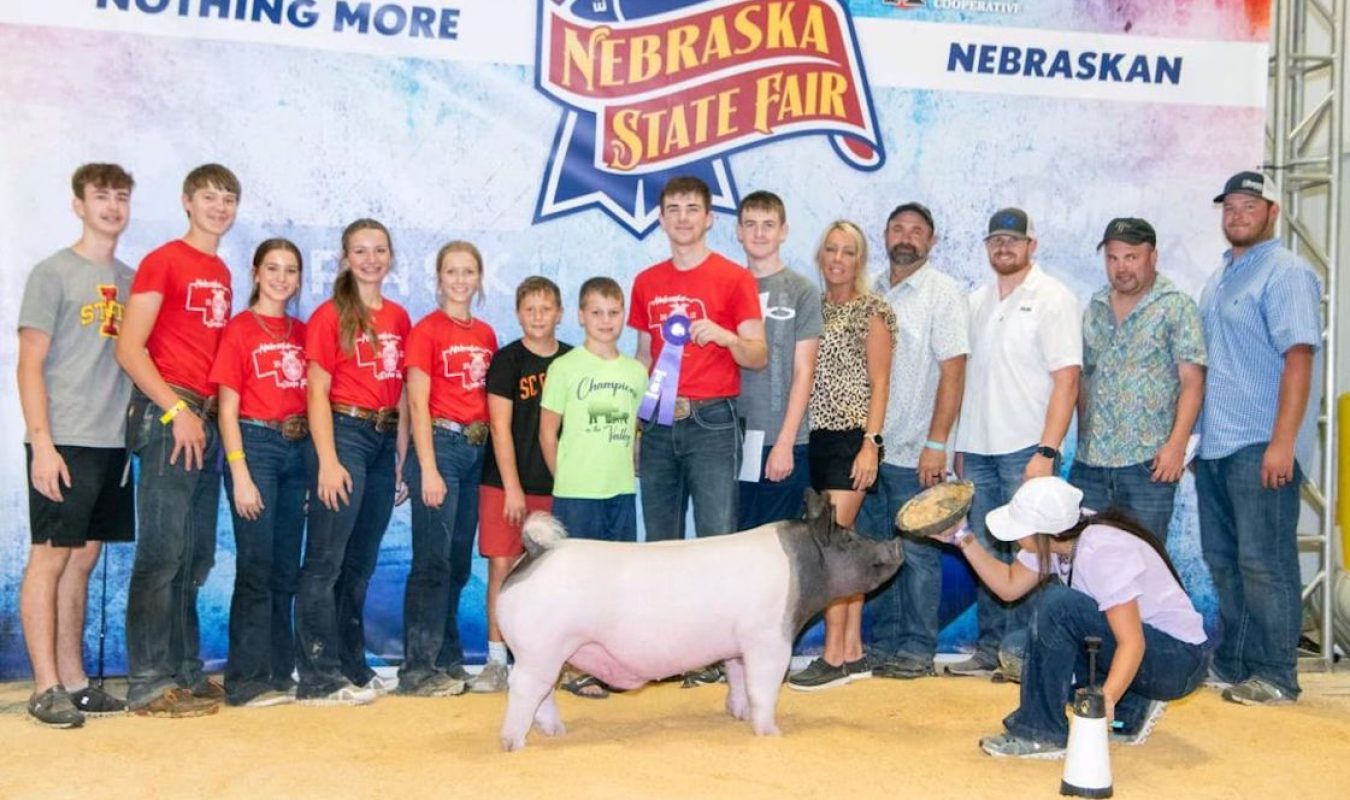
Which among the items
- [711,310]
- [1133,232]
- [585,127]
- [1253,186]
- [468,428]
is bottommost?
[468,428]

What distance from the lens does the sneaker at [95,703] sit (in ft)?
14.9

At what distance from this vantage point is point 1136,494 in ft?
16.7

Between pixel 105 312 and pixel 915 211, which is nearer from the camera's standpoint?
pixel 105 312

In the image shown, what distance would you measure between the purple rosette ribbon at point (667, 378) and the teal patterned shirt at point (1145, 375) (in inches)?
69.6

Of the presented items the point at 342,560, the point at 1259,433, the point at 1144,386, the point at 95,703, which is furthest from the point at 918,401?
the point at 95,703

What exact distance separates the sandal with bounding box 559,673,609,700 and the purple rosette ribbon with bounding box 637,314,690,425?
3.39 ft

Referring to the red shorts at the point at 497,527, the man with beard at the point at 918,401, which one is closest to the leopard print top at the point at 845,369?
the man with beard at the point at 918,401

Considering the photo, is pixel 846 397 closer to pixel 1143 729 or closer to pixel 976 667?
pixel 976 667

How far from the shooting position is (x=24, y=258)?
4977mm

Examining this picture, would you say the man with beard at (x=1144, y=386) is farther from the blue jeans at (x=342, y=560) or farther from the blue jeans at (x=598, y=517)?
the blue jeans at (x=342, y=560)

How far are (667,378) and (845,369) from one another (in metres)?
0.78

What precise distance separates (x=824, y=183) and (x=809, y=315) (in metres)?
0.91

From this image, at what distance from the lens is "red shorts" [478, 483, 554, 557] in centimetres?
→ 489

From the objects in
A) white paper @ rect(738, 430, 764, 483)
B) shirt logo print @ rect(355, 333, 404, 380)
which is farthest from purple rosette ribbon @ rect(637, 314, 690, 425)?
shirt logo print @ rect(355, 333, 404, 380)
